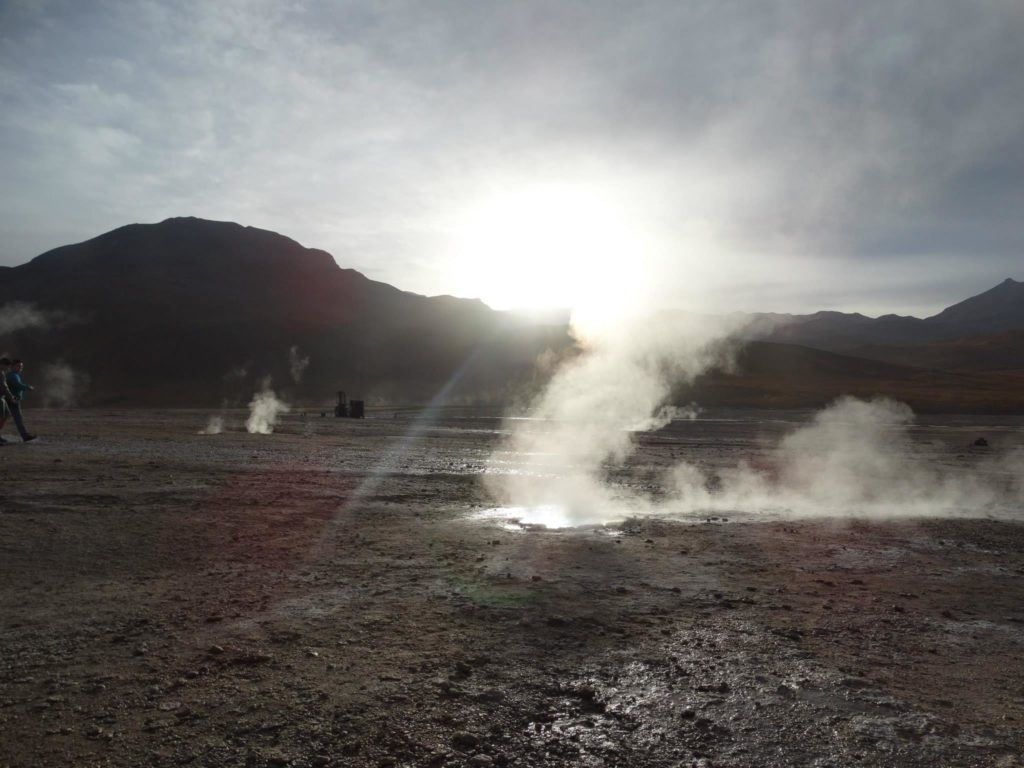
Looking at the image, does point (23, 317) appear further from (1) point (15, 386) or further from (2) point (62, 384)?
(1) point (15, 386)

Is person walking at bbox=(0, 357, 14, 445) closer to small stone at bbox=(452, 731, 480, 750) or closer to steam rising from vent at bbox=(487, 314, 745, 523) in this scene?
steam rising from vent at bbox=(487, 314, 745, 523)

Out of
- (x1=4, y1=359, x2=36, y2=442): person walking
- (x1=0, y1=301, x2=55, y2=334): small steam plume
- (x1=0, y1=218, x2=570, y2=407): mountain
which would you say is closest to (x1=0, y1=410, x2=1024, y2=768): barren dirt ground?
(x1=4, y1=359, x2=36, y2=442): person walking

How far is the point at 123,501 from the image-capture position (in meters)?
11.4

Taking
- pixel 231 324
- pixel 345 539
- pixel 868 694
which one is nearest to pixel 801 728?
pixel 868 694

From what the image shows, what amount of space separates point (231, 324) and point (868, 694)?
107 meters

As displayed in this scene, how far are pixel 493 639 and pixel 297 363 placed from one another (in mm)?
91611

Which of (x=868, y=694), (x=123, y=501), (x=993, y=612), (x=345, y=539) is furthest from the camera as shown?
(x=123, y=501)

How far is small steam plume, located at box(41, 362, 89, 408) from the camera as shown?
69938mm

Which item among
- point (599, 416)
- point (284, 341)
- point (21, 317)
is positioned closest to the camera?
point (599, 416)

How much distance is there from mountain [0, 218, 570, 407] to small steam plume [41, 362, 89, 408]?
4.89ft

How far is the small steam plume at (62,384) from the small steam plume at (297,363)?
22.5 meters

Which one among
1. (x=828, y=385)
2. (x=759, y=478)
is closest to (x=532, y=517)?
(x=759, y=478)

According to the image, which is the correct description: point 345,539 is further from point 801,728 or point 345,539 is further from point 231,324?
point 231,324

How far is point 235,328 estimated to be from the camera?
101625mm
